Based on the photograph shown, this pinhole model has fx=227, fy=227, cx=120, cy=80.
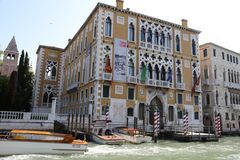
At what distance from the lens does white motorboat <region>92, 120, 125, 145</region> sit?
13380 mm

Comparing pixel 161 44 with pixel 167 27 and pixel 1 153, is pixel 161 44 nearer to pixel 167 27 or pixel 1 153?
pixel 167 27

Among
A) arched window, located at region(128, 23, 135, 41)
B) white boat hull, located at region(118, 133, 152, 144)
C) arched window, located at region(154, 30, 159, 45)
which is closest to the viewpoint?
white boat hull, located at region(118, 133, 152, 144)

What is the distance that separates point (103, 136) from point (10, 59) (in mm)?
34094

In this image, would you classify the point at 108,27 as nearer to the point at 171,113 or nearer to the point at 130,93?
the point at 130,93

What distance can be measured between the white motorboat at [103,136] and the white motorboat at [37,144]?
120 inches

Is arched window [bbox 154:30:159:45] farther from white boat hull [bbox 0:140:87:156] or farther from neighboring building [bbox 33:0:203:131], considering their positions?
white boat hull [bbox 0:140:87:156]

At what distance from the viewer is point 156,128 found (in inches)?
623

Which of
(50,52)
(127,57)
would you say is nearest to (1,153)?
(127,57)

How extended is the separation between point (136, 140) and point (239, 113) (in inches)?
820

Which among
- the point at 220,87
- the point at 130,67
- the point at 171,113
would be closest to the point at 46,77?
the point at 130,67

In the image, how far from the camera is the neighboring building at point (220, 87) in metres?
26.8

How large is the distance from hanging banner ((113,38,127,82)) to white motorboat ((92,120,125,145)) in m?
4.31

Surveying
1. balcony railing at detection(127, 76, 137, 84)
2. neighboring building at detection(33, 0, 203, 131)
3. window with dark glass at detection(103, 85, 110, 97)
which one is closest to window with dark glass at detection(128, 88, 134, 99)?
neighboring building at detection(33, 0, 203, 131)

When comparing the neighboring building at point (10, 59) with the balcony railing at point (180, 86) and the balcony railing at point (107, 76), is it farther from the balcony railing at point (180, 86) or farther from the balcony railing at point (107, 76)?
the balcony railing at point (180, 86)
